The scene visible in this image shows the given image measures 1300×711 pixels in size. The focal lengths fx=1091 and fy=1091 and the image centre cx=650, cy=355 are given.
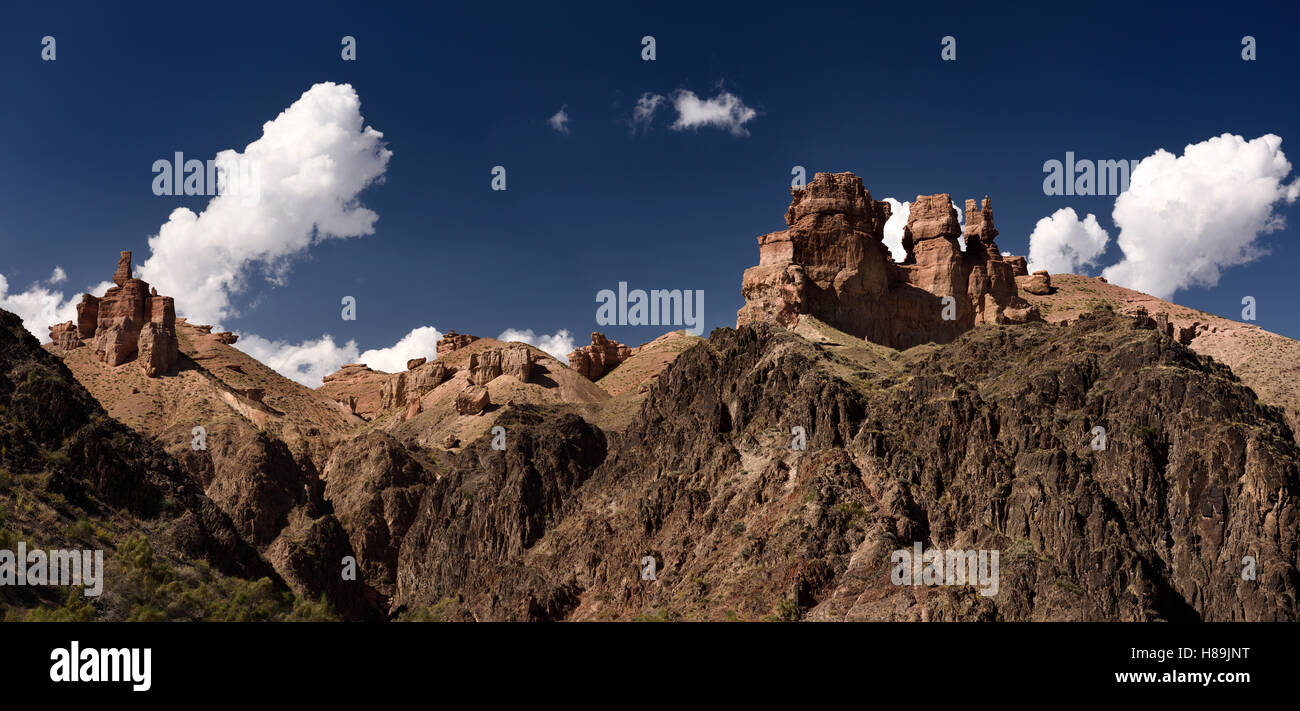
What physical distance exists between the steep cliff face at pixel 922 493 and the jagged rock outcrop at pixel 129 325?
74045mm

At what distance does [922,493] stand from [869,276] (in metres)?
68.6

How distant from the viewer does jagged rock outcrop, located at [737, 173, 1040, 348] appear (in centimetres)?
14712

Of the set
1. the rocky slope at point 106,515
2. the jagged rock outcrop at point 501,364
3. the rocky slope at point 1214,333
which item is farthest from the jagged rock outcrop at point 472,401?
the rocky slope at point 106,515

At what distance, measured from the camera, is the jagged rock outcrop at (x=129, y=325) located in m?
168

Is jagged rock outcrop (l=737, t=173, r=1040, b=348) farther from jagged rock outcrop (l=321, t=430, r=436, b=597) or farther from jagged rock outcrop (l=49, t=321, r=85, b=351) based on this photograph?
jagged rock outcrop (l=49, t=321, r=85, b=351)

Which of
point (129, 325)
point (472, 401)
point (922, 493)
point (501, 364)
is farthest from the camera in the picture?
point (501, 364)

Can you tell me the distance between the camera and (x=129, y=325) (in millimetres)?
169375

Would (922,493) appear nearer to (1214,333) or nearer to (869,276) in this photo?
(869,276)

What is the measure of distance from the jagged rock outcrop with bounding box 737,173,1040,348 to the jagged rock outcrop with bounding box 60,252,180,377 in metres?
90.8

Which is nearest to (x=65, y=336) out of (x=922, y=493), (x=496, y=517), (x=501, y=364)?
(x=501, y=364)

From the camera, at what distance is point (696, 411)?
113000 millimetres

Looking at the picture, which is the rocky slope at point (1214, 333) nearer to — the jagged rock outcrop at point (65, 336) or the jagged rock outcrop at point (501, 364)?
the jagged rock outcrop at point (501, 364)
